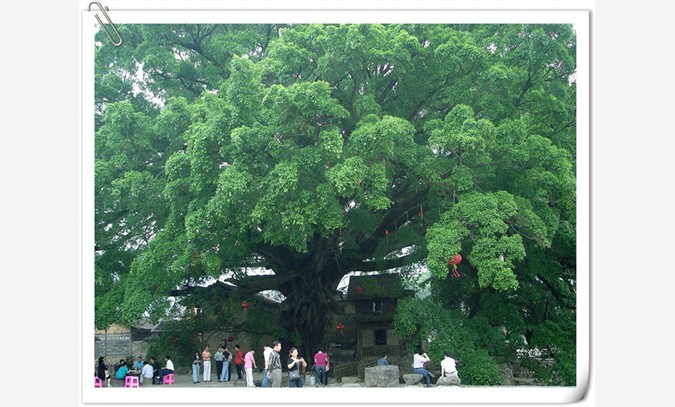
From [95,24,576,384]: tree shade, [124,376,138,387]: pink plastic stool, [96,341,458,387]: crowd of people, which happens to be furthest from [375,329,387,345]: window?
[124,376,138,387]: pink plastic stool

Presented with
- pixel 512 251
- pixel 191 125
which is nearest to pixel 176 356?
pixel 191 125

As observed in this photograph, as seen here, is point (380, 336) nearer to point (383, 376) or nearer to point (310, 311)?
point (310, 311)

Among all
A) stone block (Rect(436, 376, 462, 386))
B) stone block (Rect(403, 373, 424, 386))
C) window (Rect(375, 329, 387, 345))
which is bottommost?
window (Rect(375, 329, 387, 345))

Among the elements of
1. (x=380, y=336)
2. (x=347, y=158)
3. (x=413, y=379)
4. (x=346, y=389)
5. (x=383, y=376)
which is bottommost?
(x=380, y=336)

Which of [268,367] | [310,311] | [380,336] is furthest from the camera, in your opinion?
[380,336]

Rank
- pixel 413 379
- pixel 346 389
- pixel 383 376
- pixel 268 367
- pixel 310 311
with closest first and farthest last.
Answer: pixel 346 389 → pixel 268 367 → pixel 383 376 → pixel 413 379 → pixel 310 311

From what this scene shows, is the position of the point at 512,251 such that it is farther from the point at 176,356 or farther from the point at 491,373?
the point at 176,356

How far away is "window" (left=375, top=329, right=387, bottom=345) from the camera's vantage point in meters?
16.3

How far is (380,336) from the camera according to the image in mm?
16375

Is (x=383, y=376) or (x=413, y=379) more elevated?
(x=383, y=376)

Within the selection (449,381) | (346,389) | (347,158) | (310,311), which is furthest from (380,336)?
(346,389)

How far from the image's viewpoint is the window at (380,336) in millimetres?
16328

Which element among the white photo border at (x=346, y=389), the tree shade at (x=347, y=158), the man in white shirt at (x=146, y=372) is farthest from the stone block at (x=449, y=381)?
the man in white shirt at (x=146, y=372)

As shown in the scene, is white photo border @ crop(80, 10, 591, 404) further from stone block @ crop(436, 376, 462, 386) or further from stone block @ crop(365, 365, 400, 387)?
stone block @ crop(365, 365, 400, 387)
